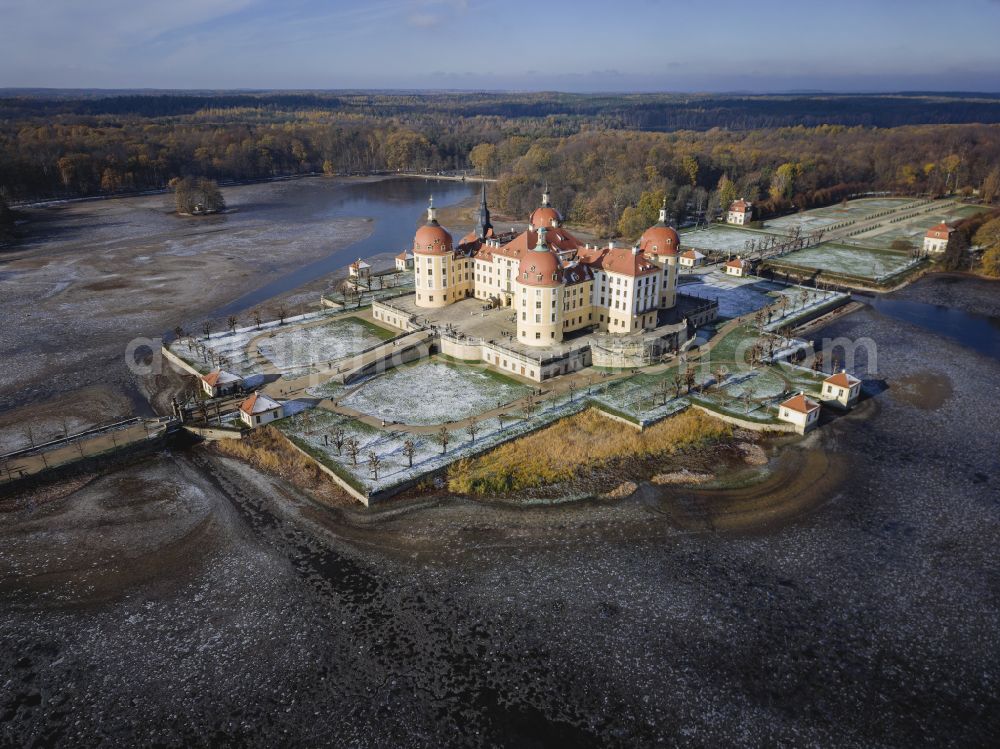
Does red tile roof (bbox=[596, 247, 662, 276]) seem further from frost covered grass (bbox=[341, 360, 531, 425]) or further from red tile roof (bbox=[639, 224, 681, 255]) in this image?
frost covered grass (bbox=[341, 360, 531, 425])

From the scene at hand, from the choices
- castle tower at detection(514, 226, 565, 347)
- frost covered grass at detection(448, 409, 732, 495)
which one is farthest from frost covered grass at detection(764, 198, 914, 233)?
frost covered grass at detection(448, 409, 732, 495)

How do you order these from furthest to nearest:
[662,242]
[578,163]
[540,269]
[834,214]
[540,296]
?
[578,163]
[834,214]
[662,242]
[540,296]
[540,269]

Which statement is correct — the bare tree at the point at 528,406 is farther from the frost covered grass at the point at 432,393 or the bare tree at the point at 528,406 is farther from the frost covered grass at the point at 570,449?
the frost covered grass at the point at 570,449

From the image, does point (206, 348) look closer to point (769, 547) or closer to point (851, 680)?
point (769, 547)

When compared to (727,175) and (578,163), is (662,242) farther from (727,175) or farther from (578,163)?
(578,163)

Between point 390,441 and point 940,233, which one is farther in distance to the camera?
point 940,233

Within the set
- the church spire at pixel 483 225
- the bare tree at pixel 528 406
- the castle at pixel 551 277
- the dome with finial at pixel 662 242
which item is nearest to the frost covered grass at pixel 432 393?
the bare tree at pixel 528 406

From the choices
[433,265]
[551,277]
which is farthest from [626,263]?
[433,265]
